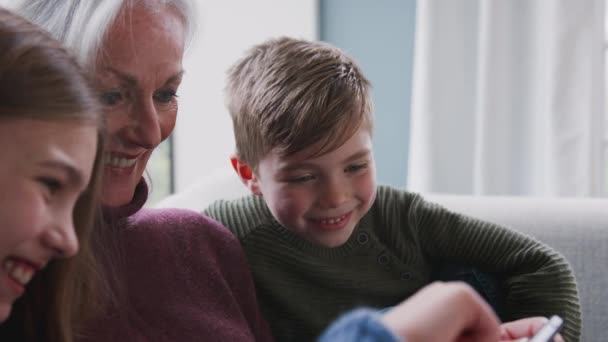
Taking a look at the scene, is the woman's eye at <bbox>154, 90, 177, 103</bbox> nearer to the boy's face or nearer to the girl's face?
the boy's face

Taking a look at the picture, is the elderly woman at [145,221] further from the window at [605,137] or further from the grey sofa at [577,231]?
the window at [605,137]

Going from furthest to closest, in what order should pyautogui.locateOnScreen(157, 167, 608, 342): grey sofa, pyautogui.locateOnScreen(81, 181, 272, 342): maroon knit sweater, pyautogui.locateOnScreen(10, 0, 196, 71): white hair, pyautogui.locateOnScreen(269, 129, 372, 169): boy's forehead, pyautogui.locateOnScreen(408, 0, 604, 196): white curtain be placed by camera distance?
1. pyautogui.locateOnScreen(408, 0, 604, 196): white curtain
2. pyautogui.locateOnScreen(157, 167, 608, 342): grey sofa
3. pyautogui.locateOnScreen(269, 129, 372, 169): boy's forehead
4. pyautogui.locateOnScreen(81, 181, 272, 342): maroon knit sweater
5. pyautogui.locateOnScreen(10, 0, 196, 71): white hair

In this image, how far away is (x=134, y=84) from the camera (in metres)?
1.02

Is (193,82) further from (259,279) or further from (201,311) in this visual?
(201,311)

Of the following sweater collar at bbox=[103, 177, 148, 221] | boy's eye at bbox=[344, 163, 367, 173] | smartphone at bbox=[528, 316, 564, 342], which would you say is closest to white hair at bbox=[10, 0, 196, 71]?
sweater collar at bbox=[103, 177, 148, 221]

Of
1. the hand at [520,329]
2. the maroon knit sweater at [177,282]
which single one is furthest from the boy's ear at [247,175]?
the hand at [520,329]

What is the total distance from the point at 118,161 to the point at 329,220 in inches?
14.7

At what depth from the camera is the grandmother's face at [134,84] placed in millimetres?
1006

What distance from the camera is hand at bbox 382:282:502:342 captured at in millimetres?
699

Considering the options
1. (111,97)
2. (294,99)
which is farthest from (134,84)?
(294,99)

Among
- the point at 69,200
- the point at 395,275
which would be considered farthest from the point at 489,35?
the point at 69,200

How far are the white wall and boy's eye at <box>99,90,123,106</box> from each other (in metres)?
1.45

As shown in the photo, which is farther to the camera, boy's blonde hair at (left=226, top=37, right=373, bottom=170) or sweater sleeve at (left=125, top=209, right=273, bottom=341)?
boy's blonde hair at (left=226, top=37, right=373, bottom=170)

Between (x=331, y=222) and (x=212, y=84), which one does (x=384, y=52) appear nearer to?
(x=212, y=84)
